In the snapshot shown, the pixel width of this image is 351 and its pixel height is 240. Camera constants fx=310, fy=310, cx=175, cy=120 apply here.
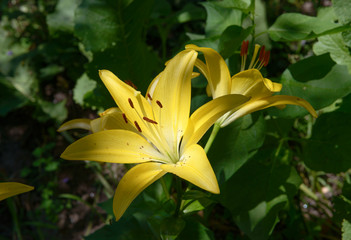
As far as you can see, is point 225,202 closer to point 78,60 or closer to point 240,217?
point 240,217

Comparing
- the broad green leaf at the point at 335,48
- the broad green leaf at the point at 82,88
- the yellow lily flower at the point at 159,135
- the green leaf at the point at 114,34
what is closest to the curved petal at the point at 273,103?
the yellow lily flower at the point at 159,135

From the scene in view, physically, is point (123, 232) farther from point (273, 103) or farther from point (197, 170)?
point (273, 103)

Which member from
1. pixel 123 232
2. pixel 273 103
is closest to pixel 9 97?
pixel 123 232

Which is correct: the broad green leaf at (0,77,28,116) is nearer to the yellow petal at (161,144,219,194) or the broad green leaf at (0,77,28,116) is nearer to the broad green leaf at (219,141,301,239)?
the broad green leaf at (219,141,301,239)

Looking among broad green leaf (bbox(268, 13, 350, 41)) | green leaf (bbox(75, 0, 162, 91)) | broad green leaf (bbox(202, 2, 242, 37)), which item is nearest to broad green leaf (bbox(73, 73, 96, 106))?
green leaf (bbox(75, 0, 162, 91))

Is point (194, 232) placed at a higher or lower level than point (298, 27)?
lower

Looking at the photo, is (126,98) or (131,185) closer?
(131,185)

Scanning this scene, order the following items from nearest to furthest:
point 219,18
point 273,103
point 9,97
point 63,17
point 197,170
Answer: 1. point 197,170
2. point 273,103
3. point 219,18
4. point 63,17
5. point 9,97

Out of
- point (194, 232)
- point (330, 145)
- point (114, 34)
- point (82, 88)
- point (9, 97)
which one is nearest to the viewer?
point (194, 232)
